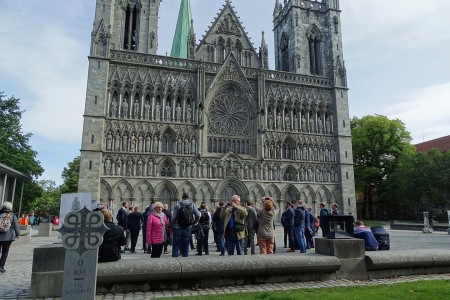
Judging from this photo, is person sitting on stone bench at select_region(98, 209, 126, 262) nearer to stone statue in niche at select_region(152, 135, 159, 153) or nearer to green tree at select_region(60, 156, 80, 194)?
stone statue in niche at select_region(152, 135, 159, 153)

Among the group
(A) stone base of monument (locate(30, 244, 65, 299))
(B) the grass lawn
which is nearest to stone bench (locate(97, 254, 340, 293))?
(A) stone base of monument (locate(30, 244, 65, 299))

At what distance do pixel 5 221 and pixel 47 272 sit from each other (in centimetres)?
351

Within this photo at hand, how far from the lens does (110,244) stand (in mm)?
6816

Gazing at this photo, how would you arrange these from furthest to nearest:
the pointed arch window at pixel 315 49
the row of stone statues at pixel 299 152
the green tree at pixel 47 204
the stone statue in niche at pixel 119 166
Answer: the green tree at pixel 47 204, the pointed arch window at pixel 315 49, the row of stone statues at pixel 299 152, the stone statue in niche at pixel 119 166

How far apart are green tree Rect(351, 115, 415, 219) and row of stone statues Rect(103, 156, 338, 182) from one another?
13.1 meters

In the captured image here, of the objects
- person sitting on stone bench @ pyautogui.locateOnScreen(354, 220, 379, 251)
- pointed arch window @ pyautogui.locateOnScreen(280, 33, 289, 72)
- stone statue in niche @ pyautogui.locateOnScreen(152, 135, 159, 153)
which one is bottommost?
person sitting on stone bench @ pyautogui.locateOnScreen(354, 220, 379, 251)

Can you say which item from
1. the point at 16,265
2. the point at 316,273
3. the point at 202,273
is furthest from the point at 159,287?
the point at 16,265

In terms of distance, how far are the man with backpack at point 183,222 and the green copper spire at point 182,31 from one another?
125 ft

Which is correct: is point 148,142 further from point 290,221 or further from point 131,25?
point 290,221

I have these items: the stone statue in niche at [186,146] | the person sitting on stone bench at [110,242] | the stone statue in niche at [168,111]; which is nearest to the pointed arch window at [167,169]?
the stone statue in niche at [186,146]

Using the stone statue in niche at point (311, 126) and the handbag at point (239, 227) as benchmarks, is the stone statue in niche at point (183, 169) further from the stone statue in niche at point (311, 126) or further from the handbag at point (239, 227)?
the handbag at point (239, 227)

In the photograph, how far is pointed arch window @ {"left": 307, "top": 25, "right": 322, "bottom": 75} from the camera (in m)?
40.7

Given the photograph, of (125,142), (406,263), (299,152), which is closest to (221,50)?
(299,152)

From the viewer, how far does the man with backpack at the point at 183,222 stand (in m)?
9.09
